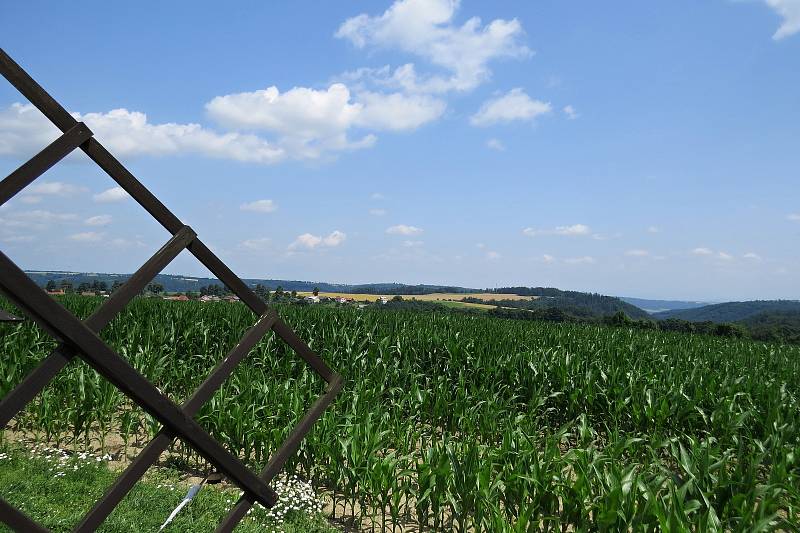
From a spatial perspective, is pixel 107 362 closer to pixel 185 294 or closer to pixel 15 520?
pixel 15 520

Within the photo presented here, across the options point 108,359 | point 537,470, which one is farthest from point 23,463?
point 537,470

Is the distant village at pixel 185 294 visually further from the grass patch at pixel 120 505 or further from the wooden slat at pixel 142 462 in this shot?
the grass patch at pixel 120 505

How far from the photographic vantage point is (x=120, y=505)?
4.62 metres

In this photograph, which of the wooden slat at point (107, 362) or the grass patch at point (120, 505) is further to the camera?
the grass patch at point (120, 505)

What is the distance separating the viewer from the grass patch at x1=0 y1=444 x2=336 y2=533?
169 inches

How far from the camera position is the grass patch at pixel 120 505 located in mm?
4301

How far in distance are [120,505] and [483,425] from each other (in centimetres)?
408

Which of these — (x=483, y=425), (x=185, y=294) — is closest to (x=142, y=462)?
(x=483, y=425)

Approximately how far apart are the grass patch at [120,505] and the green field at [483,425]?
25.0 inches

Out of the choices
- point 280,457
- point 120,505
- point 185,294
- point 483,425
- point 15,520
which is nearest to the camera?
point 15,520

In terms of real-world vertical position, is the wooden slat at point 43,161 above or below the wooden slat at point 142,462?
above

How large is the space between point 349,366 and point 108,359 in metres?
7.34

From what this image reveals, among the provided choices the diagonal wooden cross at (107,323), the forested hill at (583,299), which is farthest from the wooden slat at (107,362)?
the forested hill at (583,299)

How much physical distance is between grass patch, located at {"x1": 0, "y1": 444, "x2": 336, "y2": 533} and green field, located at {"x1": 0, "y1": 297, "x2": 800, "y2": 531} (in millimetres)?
636
